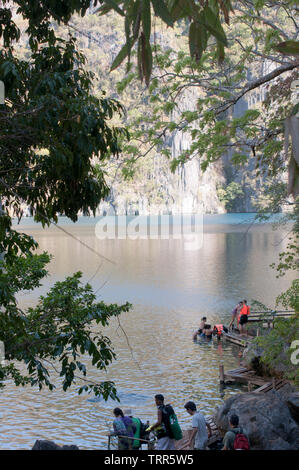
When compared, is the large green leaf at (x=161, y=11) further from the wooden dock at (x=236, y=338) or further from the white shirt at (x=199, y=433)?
the wooden dock at (x=236, y=338)

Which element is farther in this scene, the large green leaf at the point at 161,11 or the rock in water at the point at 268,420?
the rock in water at the point at 268,420

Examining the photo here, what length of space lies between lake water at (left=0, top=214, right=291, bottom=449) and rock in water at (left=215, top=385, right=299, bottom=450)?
96.2 inches

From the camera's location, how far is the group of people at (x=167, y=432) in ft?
27.1

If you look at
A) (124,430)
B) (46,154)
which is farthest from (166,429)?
(46,154)

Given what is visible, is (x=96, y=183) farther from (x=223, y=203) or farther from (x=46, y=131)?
(x=223, y=203)

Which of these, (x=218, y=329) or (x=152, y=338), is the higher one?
(x=218, y=329)

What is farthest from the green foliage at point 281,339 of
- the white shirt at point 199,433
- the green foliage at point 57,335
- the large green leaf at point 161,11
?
the large green leaf at point 161,11

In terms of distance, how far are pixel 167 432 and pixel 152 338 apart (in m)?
12.9


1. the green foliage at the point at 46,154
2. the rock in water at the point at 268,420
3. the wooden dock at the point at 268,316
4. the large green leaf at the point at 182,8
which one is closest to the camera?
the large green leaf at the point at 182,8

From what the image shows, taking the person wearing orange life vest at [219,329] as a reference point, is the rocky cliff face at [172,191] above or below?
above

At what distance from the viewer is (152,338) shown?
2116cm

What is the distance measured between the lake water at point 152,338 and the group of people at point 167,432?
2.22m

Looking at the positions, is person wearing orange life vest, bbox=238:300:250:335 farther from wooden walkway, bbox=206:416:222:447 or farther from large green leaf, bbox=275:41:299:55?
large green leaf, bbox=275:41:299:55

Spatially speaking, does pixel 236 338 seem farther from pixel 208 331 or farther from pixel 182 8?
pixel 182 8
